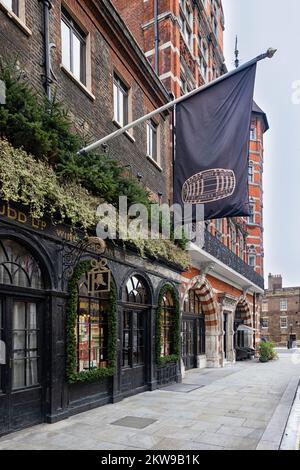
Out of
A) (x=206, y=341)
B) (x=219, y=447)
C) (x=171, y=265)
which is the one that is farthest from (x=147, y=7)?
(x=219, y=447)

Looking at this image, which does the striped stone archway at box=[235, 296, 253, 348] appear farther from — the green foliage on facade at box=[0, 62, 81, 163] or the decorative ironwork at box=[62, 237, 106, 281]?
the green foliage on facade at box=[0, 62, 81, 163]

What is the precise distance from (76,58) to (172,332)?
8.45 m

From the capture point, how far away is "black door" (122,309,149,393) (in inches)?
428

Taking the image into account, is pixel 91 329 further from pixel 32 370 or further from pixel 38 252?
pixel 38 252

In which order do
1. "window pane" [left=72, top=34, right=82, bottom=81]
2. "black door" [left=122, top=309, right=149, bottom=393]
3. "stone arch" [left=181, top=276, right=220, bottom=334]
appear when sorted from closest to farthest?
"window pane" [left=72, top=34, right=82, bottom=81] → "black door" [left=122, top=309, right=149, bottom=393] → "stone arch" [left=181, top=276, right=220, bottom=334]

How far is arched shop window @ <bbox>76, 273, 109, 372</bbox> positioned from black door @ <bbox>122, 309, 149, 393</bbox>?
1.06m

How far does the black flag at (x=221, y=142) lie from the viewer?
8.94 metres

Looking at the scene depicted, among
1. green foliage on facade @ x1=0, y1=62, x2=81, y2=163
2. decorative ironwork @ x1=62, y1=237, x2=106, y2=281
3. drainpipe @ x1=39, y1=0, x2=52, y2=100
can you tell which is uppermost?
drainpipe @ x1=39, y1=0, x2=52, y2=100

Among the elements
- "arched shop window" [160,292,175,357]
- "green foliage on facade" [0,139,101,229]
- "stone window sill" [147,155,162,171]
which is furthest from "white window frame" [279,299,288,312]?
"green foliage on facade" [0,139,101,229]

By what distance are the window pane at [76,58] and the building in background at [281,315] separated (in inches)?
2208

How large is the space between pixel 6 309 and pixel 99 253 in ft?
9.33

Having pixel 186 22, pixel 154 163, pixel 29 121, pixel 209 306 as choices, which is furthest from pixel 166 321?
pixel 186 22

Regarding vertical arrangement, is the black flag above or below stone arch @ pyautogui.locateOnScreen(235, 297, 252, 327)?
above

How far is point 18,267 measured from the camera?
7391 millimetres
